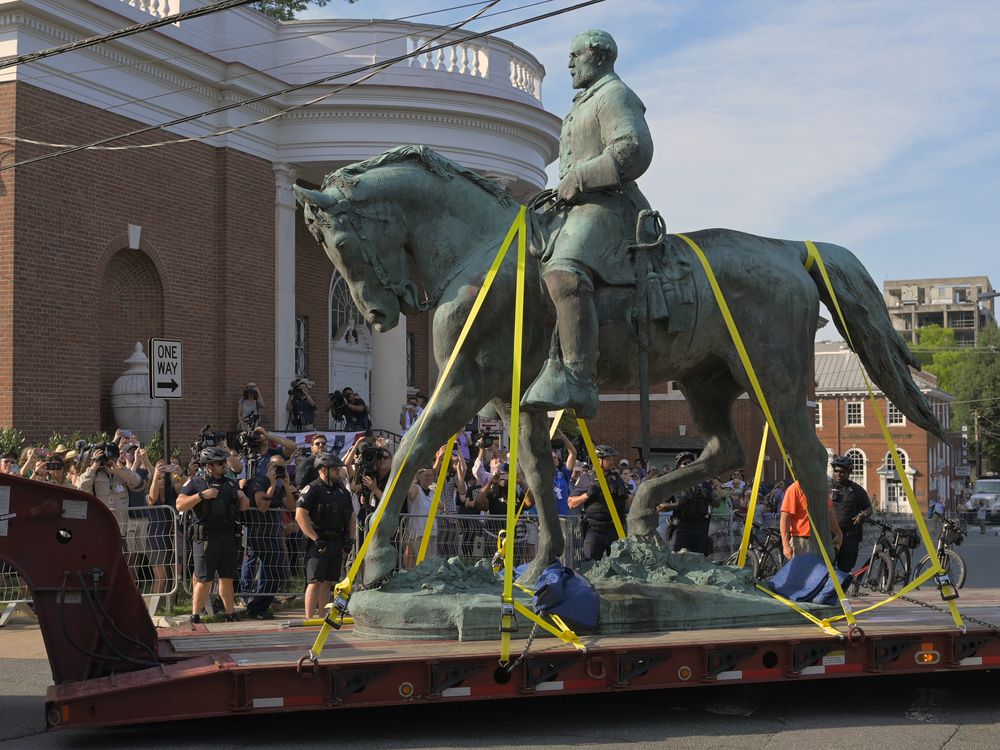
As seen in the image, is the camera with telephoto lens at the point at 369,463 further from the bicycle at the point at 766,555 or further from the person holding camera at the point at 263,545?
the bicycle at the point at 766,555

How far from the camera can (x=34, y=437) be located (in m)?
18.4

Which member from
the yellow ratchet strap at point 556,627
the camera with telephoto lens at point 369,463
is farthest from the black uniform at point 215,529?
the yellow ratchet strap at point 556,627

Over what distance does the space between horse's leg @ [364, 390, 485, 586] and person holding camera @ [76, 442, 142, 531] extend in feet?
18.4

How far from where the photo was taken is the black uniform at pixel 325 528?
10.4 metres

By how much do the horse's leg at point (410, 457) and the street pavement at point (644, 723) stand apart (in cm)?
92

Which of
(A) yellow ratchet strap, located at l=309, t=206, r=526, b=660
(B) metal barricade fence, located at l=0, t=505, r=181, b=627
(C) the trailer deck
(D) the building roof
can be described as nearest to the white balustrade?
(B) metal barricade fence, located at l=0, t=505, r=181, b=627

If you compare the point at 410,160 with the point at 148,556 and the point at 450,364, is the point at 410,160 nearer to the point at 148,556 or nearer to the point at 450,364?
the point at 450,364

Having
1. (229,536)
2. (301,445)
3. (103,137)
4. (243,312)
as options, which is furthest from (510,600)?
(243,312)

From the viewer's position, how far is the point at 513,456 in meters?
6.65

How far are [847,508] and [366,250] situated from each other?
7.57 meters

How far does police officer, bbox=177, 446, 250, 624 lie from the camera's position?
1084 cm

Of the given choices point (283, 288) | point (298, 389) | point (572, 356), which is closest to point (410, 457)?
point (572, 356)

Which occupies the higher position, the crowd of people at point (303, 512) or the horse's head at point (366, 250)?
the horse's head at point (366, 250)

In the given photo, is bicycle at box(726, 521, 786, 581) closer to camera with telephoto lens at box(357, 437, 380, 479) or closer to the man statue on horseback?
camera with telephoto lens at box(357, 437, 380, 479)
